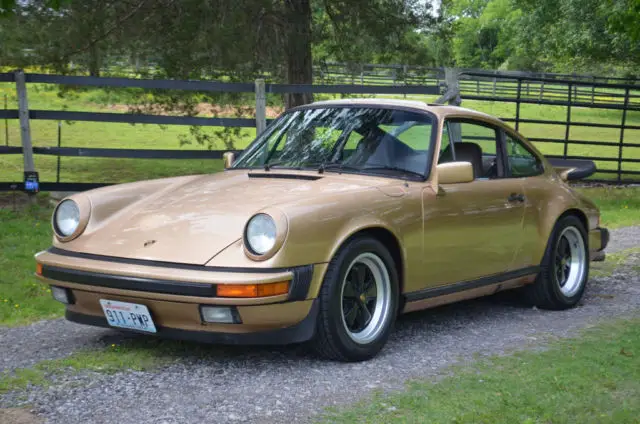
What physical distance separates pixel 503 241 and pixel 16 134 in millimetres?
16148

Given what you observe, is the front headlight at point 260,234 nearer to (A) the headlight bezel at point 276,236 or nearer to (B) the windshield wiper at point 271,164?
(A) the headlight bezel at point 276,236

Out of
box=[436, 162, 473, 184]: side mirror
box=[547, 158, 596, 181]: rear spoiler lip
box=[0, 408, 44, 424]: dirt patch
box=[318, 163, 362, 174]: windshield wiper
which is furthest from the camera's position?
box=[547, 158, 596, 181]: rear spoiler lip

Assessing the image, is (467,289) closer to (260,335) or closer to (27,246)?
(260,335)

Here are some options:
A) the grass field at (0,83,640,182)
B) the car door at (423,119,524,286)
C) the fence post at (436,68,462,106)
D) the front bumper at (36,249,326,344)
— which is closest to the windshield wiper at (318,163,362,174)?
the car door at (423,119,524,286)

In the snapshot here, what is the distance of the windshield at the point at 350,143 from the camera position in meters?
5.84

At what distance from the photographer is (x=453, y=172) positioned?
5.66 m

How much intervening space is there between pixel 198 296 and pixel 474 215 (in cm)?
218

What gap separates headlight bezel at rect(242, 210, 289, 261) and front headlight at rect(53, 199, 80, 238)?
1.21 metres

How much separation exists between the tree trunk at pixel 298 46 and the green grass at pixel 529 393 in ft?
31.0

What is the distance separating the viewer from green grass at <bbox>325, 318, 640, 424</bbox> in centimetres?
418

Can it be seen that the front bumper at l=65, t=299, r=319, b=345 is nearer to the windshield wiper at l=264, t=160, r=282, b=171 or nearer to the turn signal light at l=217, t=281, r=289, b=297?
the turn signal light at l=217, t=281, r=289, b=297

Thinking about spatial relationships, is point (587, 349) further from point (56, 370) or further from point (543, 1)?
point (543, 1)

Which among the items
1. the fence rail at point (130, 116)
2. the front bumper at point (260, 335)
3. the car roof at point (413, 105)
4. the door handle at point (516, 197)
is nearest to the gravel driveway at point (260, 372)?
the front bumper at point (260, 335)

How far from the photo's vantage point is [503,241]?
6.33m
